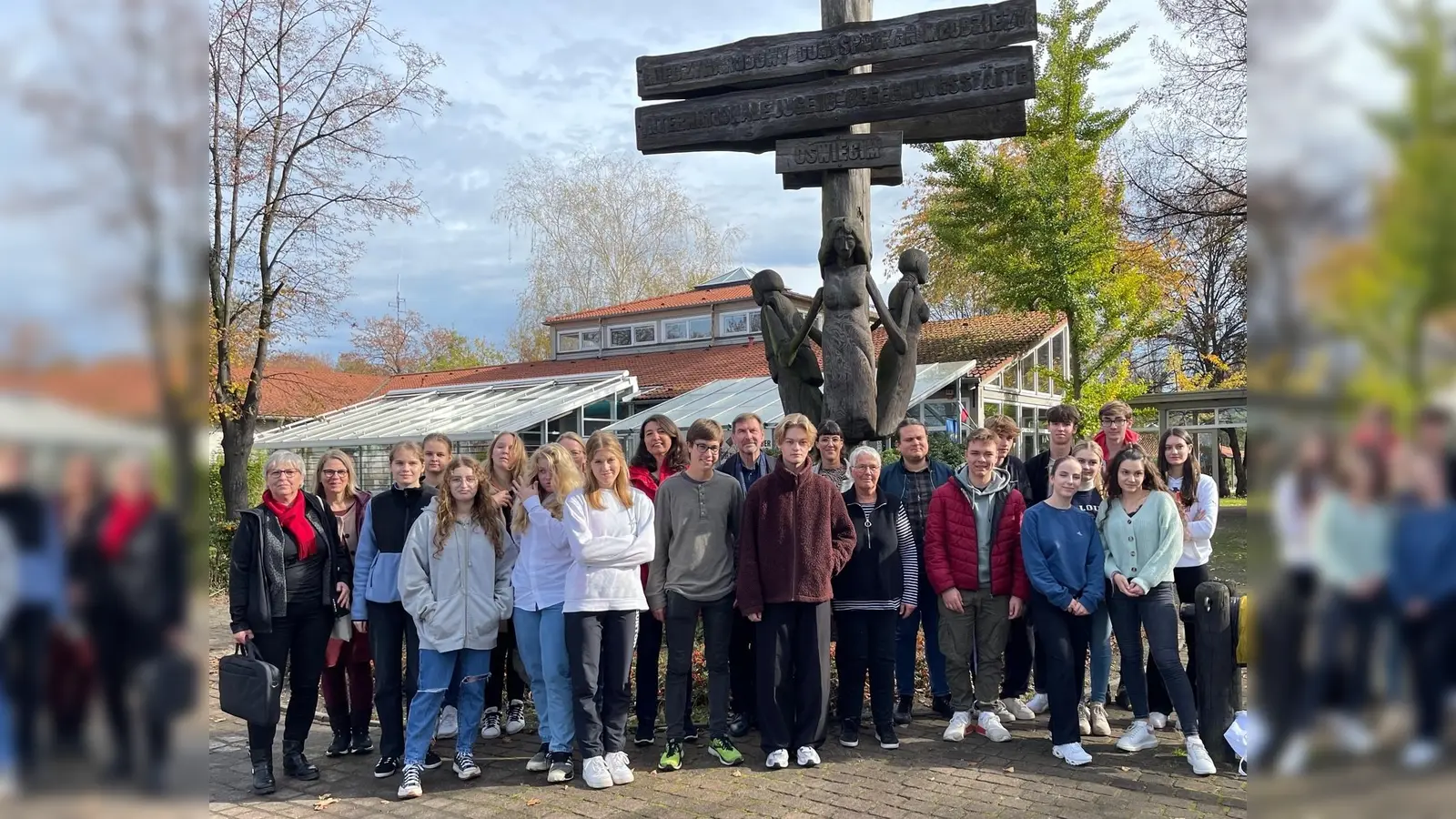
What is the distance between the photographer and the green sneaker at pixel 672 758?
5039 mm

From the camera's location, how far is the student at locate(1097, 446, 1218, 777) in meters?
5.02

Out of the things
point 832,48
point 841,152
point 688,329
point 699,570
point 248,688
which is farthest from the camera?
point 688,329

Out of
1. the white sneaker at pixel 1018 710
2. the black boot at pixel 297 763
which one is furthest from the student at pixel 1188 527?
the black boot at pixel 297 763

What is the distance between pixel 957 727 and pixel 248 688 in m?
3.68

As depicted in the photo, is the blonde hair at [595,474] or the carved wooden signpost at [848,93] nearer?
the blonde hair at [595,474]

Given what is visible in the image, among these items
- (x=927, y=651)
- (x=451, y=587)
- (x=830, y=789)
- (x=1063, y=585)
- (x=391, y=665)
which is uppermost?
(x=451, y=587)

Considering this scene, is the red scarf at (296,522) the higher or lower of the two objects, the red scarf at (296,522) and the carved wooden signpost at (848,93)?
the lower

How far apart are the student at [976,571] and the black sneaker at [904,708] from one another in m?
0.37

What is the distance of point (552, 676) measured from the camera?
5.05m

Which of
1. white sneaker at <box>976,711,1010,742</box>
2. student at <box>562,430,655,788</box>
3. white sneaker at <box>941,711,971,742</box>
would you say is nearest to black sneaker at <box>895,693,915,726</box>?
white sneaker at <box>941,711,971,742</box>

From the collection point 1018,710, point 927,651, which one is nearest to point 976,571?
point 927,651

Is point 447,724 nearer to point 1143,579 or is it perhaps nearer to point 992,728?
point 992,728
